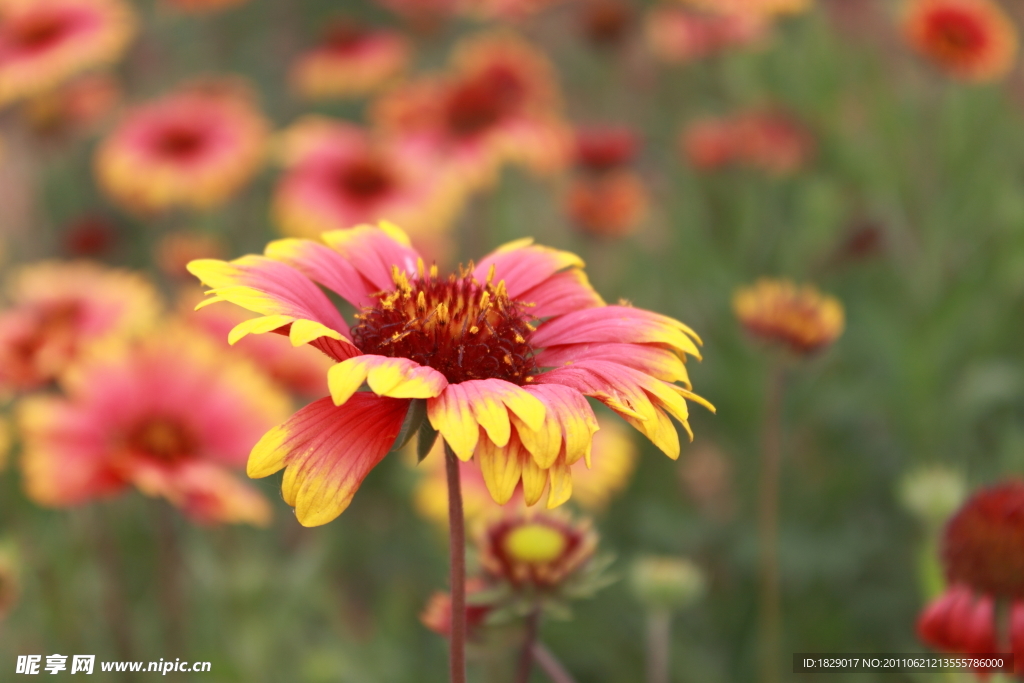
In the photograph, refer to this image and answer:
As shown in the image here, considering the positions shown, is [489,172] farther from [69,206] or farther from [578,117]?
[578,117]

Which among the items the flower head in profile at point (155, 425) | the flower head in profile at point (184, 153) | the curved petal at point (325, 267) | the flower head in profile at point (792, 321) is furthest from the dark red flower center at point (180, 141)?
the curved petal at point (325, 267)

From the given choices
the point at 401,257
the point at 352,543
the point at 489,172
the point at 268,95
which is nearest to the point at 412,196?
the point at 489,172

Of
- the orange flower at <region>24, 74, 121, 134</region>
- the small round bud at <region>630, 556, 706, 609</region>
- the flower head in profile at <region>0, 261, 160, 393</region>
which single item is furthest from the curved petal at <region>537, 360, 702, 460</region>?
the orange flower at <region>24, 74, 121, 134</region>

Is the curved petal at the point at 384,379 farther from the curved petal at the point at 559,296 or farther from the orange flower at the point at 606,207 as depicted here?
the orange flower at the point at 606,207

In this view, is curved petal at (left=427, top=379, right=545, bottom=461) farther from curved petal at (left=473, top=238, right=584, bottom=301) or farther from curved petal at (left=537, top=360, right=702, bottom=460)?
curved petal at (left=473, top=238, right=584, bottom=301)

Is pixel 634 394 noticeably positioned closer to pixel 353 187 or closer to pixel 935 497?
pixel 935 497
